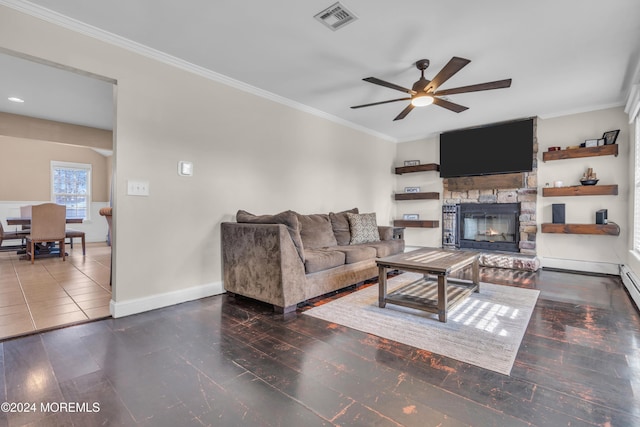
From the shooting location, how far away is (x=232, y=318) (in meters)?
2.64

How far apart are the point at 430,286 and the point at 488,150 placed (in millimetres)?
3205

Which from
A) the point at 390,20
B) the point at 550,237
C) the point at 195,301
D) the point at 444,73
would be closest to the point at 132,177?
the point at 195,301

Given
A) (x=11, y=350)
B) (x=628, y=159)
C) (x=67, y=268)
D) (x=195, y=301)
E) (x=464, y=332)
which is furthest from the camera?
(x=67, y=268)

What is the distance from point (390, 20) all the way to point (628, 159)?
4.28 meters

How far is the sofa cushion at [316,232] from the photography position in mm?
3889

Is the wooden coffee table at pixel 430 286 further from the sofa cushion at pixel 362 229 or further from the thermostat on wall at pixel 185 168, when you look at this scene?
the thermostat on wall at pixel 185 168

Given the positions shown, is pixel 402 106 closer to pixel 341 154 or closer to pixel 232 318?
pixel 341 154

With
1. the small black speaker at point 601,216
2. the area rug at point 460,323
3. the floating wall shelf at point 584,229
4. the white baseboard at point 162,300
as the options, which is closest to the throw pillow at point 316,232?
the area rug at point 460,323

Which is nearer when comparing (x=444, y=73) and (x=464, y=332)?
(x=464, y=332)

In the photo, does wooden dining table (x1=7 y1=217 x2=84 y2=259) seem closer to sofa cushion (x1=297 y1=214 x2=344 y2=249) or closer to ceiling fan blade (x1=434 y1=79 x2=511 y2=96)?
sofa cushion (x1=297 y1=214 x2=344 y2=249)

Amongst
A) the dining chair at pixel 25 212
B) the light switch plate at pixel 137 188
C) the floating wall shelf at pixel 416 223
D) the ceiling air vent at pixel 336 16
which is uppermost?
the ceiling air vent at pixel 336 16

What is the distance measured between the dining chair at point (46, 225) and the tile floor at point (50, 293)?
0.35 metres

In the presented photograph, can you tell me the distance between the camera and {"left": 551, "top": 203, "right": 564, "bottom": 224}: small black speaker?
464cm

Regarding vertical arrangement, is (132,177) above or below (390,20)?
below
